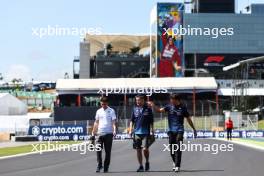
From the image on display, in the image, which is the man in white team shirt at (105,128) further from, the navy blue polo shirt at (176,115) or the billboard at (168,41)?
the billboard at (168,41)

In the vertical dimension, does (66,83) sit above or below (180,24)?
below

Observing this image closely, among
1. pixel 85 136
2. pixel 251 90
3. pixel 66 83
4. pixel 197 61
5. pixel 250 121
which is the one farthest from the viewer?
pixel 197 61

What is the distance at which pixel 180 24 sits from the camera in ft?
A: 399

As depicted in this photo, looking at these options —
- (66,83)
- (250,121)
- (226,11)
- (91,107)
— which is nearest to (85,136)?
(250,121)

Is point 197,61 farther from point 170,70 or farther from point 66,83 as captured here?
point 66,83

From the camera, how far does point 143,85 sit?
8694 centimetres

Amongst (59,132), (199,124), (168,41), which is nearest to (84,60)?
(168,41)

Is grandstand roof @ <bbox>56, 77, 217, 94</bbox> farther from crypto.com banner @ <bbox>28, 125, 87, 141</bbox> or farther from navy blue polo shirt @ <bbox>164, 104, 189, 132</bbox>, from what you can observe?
navy blue polo shirt @ <bbox>164, 104, 189, 132</bbox>

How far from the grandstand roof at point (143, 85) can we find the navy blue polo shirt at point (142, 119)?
69808 mm

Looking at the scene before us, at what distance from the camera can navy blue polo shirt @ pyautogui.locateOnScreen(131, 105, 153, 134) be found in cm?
1434

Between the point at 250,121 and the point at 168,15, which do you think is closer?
the point at 250,121

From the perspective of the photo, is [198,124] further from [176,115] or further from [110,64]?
[110,64]

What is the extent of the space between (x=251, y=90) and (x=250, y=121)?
198 ft

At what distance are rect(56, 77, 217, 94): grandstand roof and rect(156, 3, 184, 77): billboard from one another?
29291 millimetres
